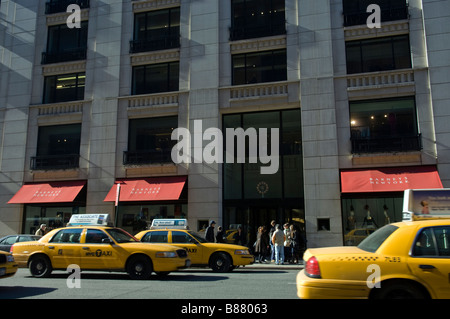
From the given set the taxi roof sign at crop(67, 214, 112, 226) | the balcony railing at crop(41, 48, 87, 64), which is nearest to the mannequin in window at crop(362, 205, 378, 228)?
the taxi roof sign at crop(67, 214, 112, 226)

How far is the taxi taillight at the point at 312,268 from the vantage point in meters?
5.84

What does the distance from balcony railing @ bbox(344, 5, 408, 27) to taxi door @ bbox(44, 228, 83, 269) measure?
16.1m

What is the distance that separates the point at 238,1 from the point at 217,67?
4166mm

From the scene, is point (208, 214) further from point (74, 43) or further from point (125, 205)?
point (74, 43)

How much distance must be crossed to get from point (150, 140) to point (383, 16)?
1367 cm

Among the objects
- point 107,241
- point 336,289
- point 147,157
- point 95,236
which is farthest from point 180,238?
point 336,289

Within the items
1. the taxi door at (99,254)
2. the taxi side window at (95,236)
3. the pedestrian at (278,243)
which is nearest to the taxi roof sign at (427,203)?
the taxi door at (99,254)

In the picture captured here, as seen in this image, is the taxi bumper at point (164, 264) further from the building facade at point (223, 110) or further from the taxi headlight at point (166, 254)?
the building facade at point (223, 110)

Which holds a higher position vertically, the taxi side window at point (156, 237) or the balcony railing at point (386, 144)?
the balcony railing at point (386, 144)

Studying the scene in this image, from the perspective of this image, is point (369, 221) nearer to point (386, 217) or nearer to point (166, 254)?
point (386, 217)

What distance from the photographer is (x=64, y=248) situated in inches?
468

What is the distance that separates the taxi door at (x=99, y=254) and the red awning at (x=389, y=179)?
10.8 m

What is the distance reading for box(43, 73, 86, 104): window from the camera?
23484 mm
